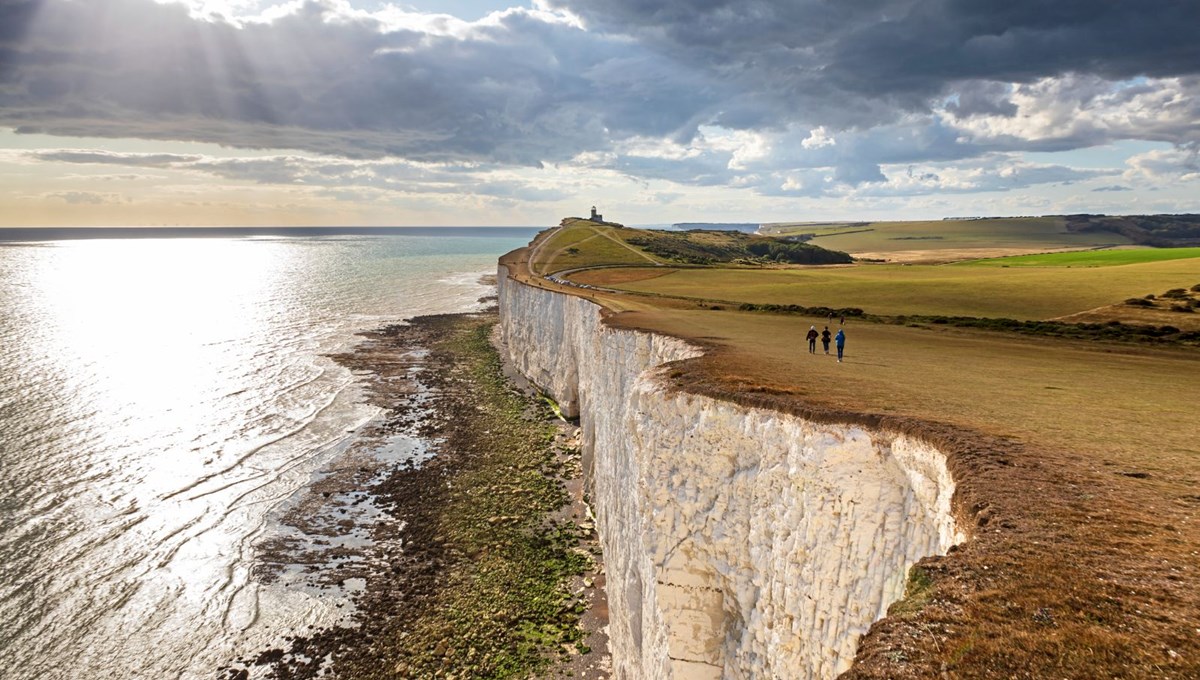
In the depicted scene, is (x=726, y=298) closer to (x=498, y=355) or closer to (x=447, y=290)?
(x=498, y=355)

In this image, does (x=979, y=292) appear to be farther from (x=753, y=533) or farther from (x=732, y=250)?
(x=732, y=250)

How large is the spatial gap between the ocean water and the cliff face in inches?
553

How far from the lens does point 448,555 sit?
28062 mm

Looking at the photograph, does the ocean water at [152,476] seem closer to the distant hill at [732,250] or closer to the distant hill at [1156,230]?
the distant hill at [732,250]

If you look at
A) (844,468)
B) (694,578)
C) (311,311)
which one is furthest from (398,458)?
(311,311)

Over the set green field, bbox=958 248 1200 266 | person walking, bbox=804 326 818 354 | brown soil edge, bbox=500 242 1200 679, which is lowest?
brown soil edge, bbox=500 242 1200 679

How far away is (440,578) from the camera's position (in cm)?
2639

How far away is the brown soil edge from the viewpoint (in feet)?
20.2

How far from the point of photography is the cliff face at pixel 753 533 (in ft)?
40.2

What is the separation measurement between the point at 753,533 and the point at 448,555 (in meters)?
17.4

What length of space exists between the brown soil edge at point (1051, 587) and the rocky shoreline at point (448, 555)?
54.4 ft

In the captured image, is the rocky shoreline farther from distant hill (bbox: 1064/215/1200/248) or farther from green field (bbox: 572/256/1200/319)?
distant hill (bbox: 1064/215/1200/248)

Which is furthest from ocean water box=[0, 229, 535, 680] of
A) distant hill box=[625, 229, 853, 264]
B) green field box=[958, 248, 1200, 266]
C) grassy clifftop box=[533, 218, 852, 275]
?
green field box=[958, 248, 1200, 266]

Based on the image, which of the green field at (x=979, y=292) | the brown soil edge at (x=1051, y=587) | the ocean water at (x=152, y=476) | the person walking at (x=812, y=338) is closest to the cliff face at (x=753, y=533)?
the brown soil edge at (x=1051, y=587)
